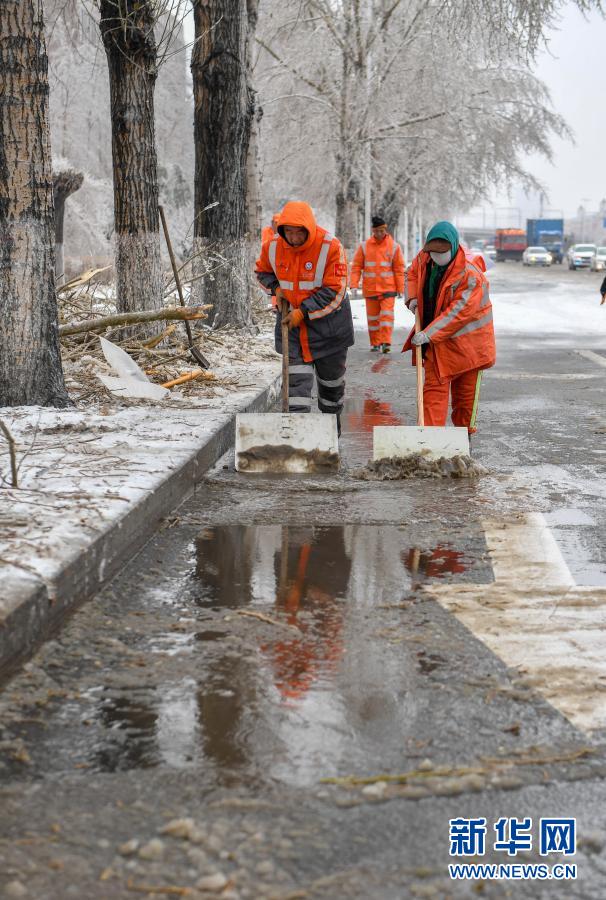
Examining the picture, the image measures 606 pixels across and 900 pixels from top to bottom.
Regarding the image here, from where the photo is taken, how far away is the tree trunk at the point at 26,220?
790 cm

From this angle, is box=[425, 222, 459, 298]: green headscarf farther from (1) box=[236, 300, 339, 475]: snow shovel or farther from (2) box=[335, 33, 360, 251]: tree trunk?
(2) box=[335, 33, 360, 251]: tree trunk

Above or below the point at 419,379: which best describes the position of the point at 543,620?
below

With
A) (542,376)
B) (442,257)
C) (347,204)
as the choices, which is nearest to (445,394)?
(442,257)

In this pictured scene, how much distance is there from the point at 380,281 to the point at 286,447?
874cm

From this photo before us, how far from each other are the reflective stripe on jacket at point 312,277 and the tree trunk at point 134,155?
3.75 meters

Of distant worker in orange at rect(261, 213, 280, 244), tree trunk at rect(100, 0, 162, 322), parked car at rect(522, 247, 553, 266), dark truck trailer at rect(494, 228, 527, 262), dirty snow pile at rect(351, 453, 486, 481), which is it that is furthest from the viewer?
dark truck trailer at rect(494, 228, 527, 262)

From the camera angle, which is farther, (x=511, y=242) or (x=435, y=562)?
(x=511, y=242)

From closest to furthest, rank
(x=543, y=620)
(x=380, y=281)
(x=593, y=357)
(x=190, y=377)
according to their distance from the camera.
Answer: (x=543, y=620) < (x=190, y=377) < (x=593, y=357) < (x=380, y=281)

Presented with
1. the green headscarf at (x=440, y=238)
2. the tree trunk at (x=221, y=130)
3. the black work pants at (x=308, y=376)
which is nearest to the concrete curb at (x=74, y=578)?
the black work pants at (x=308, y=376)

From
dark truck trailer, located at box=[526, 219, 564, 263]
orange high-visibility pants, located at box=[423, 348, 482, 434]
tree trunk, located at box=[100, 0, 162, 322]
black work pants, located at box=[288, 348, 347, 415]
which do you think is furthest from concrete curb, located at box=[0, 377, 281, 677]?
dark truck trailer, located at box=[526, 219, 564, 263]

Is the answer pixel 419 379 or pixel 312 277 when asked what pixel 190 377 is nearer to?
pixel 312 277

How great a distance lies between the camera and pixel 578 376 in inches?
506

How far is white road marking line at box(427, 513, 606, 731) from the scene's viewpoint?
3553mm

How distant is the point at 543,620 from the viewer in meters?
4.25
